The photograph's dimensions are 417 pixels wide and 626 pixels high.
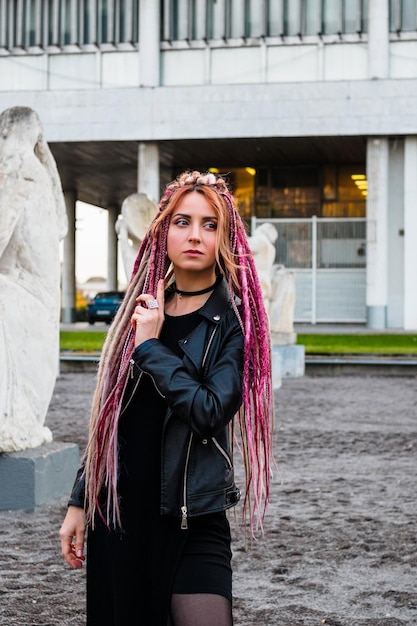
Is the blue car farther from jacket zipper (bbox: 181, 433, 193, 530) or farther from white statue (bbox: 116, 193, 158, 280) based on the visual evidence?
jacket zipper (bbox: 181, 433, 193, 530)

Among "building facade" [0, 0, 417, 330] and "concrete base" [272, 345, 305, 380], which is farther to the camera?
"building facade" [0, 0, 417, 330]

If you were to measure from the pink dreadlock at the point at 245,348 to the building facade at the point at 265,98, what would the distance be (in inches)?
1121

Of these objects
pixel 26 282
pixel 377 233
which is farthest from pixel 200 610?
pixel 377 233

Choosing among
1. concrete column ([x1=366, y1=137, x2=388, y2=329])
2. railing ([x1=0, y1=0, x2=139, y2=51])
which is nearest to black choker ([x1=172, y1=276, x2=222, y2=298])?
concrete column ([x1=366, y1=137, x2=388, y2=329])

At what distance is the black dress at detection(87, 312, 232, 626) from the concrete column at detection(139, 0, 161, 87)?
30272 mm

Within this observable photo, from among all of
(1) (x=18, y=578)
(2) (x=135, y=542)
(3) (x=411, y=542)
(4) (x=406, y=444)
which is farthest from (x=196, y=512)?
(4) (x=406, y=444)

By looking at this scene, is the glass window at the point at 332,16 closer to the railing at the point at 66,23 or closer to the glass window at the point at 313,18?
the glass window at the point at 313,18

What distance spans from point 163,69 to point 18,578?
29330 mm

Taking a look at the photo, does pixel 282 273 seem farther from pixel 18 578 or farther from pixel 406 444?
pixel 18 578

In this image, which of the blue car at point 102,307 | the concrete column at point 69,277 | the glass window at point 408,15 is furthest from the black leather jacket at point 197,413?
the concrete column at point 69,277

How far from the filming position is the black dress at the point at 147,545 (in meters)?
2.22

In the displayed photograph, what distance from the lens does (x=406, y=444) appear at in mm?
8422

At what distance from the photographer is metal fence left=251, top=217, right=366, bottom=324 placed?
3312 centimetres

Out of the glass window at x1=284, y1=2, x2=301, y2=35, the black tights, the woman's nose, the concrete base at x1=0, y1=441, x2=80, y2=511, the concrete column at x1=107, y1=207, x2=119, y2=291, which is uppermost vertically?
the glass window at x1=284, y1=2, x2=301, y2=35
